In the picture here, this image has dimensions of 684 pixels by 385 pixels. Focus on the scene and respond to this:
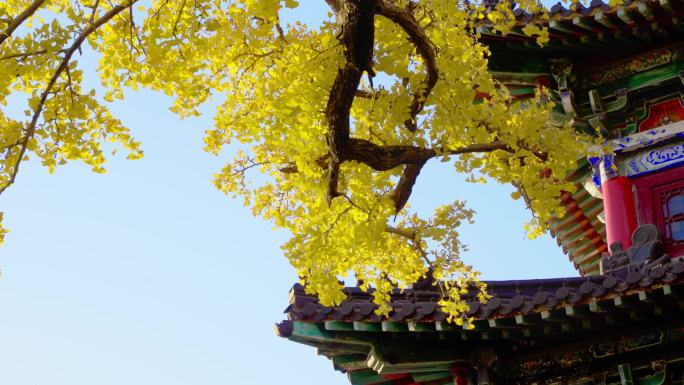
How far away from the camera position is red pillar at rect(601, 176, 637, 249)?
441 inches

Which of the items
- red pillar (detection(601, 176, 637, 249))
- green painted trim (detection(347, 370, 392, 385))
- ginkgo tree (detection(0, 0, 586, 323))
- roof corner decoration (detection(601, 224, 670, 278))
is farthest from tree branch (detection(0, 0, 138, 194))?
red pillar (detection(601, 176, 637, 249))

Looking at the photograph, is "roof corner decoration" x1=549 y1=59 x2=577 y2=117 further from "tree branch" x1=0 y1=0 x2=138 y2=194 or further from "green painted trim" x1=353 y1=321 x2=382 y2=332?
"tree branch" x1=0 y1=0 x2=138 y2=194

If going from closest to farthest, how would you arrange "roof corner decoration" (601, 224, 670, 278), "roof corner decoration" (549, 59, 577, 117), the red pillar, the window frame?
"roof corner decoration" (601, 224, 670, 278)
the red pillar
the window frame
"roof corner decoration" (549, 59, 577, 117)

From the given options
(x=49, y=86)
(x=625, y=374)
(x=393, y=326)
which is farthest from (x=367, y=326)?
(x=49, y=86)

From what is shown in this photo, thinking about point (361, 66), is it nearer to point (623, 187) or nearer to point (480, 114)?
point (480, 114)

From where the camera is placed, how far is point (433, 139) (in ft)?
27.8

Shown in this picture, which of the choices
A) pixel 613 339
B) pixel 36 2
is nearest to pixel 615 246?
pixel 613 339

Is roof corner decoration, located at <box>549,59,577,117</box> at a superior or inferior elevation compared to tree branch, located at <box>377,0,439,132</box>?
superior

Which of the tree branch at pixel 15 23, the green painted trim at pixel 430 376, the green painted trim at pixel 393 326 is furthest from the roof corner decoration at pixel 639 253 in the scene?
the tree branch at pixel 15 23

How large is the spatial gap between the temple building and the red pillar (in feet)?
0.05

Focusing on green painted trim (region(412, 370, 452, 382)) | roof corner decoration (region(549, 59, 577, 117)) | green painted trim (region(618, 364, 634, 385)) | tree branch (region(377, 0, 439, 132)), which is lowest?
green painted trim (region(618, 364, 634, 385))

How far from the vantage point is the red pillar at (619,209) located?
11203 millimetres

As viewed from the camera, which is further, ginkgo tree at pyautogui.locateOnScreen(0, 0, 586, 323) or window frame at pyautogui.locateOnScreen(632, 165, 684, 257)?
window frame at pyautogui.locateOnScreen(632, 165, 684, 257)

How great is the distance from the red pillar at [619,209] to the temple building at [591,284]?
0.5 inches
